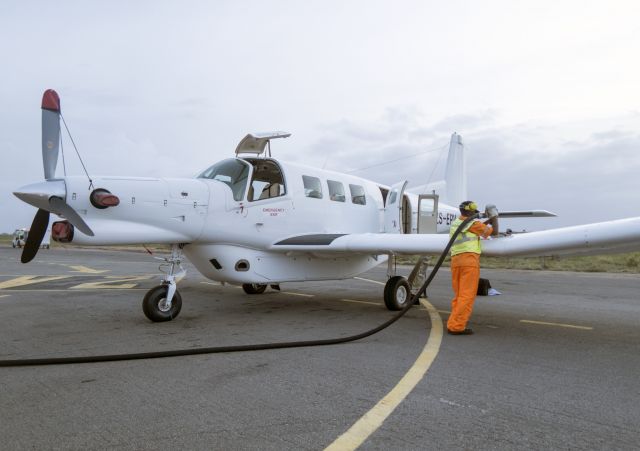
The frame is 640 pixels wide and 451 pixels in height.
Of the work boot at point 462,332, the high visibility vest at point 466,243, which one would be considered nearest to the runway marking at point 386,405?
the work boot at point 462,332

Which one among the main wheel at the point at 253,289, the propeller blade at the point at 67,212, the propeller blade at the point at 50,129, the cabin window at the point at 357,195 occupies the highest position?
the propeller blade at the point at 50,129

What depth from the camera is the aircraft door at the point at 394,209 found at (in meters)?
10.5

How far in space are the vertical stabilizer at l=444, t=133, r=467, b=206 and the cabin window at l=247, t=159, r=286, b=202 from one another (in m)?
7.58

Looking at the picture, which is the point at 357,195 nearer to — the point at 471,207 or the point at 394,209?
the point at 394,209

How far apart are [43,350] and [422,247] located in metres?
5.55

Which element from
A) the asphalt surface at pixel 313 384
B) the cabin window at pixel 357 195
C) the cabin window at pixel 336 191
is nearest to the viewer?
the asphalt surface at pixel 313 384

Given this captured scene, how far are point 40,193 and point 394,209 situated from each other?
7.13 m

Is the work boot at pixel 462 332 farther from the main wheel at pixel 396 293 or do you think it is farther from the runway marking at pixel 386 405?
the main wheel at pixel 396 293

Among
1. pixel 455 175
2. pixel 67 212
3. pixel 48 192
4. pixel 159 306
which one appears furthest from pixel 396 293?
pixel 455 175

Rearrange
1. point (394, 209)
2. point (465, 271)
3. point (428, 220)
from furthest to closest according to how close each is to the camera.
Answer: point (428, 220)
point (394, 209)
point (465, 271)

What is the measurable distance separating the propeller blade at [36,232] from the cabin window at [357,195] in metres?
5.93

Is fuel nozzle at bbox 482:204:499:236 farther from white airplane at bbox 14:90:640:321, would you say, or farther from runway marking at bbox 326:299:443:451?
runway marking at bbox 326:299:443:451

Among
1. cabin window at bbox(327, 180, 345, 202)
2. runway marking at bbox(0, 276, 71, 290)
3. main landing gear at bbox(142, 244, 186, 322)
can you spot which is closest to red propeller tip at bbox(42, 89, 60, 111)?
main landing gear at bbox(142, 244, 186, 322)

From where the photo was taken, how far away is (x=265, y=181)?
8.57m
